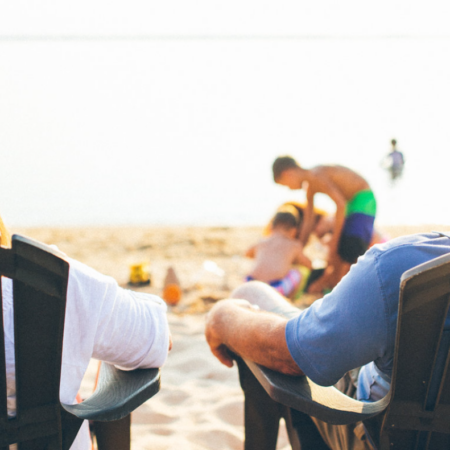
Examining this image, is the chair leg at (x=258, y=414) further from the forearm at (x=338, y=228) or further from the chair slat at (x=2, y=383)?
the forearm at (x=338, y=228)

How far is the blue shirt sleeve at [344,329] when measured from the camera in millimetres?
929

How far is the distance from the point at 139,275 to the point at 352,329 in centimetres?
346

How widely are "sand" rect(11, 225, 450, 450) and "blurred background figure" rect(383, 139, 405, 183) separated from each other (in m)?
7.48

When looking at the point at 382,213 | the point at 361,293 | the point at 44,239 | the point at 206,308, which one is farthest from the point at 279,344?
the point at 382,213

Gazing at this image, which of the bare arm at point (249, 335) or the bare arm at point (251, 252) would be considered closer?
the bare arm at point (249, 335)

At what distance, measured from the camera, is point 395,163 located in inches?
582

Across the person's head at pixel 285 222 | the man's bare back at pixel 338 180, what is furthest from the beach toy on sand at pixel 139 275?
the man's bare back at pixel 338 180

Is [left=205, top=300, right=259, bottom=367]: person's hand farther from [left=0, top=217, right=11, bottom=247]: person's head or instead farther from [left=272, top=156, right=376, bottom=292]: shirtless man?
[left=272, top=156, right=376, bottom=292]: shirtless man

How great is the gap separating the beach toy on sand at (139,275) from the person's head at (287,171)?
5.43ft

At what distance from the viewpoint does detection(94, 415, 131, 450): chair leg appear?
1.20m

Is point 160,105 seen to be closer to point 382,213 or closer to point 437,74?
point 437,74

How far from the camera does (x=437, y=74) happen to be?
28109 millimetres

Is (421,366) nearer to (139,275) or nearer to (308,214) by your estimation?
(139,275)

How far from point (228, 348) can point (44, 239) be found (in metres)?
5.53
